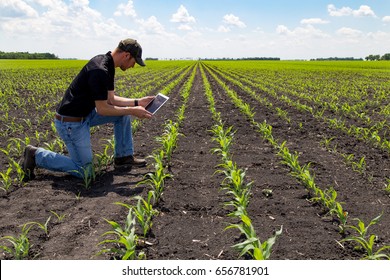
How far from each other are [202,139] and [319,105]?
247 inches

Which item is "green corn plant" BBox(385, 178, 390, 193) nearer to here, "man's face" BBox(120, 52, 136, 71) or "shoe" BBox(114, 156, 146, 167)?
"shoe" BBox(114, 156, 146, 167)

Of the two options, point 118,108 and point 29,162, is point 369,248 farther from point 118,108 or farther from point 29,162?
point 29,162

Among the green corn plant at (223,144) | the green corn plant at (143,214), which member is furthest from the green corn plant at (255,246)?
the green corn plant at (223,144)

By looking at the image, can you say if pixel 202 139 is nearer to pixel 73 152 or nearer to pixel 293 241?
pixel 73 152

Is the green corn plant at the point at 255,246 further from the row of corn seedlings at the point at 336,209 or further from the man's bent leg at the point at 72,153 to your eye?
the man's bent leg at the point at 72,153

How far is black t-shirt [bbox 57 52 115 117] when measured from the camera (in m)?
4.60

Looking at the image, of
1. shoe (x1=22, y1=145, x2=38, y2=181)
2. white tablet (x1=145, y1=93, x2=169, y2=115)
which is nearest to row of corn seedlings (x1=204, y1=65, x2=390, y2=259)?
white tablet (x1=145, y1=93, x2=169, y2=115)

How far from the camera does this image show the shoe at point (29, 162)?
500cm

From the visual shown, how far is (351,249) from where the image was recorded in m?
3.36

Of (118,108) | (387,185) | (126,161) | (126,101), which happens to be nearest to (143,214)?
(118,108)

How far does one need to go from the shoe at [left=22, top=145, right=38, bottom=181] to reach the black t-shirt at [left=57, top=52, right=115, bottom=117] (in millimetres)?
621

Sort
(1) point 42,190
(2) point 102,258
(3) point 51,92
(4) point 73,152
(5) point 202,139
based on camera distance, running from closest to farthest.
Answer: (2) point 102,258
(1) point 42,190
(4) point 73,152
(5) point 202,139
(3) point 51,92

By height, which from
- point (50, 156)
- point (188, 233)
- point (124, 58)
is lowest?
point (188, 233)

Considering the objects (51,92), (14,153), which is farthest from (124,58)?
(51,92)
